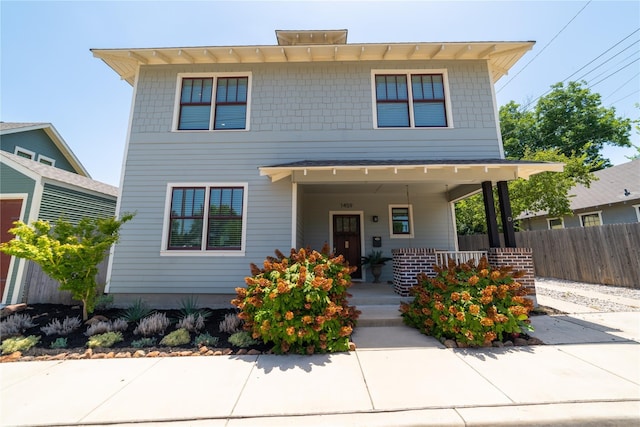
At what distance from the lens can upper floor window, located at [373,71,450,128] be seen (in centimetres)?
714

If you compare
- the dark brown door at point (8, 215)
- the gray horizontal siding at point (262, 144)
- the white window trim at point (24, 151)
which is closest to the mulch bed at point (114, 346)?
the gray horizontal siding at point (262, 144)

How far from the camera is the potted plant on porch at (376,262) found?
27.5ft

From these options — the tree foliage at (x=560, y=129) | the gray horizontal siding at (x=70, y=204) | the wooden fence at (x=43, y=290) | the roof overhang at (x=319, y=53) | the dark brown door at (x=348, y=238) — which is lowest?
the wooden fence at (x=43, y=290)

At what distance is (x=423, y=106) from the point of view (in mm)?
7199

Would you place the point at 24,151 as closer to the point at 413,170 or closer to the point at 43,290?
the point at 43,290

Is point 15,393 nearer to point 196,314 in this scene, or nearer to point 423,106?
point 196,314

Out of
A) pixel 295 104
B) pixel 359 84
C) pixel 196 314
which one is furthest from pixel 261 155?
pixel 196 314

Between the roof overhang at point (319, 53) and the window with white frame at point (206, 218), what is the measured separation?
363 centimetres

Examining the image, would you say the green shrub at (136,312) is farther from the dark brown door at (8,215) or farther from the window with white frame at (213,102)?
the window with white frame at (213,102)

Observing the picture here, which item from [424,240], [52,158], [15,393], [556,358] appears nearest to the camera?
[15,393]

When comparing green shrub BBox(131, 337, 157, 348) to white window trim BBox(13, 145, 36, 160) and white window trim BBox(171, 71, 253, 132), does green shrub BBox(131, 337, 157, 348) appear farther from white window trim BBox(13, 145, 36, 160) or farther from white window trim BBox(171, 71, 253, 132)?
white window trim BBox(13, 145, 36, 160)

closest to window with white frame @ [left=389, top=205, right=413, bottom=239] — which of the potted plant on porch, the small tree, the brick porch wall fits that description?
the potted plant on porch

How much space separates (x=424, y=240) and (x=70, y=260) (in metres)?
9.34

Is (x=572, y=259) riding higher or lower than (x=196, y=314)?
higher
